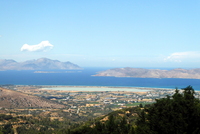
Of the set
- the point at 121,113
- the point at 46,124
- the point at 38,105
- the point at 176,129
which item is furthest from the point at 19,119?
the point at 176,129

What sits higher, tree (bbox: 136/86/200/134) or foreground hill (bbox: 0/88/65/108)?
tree (bbox: 136/86/200/134)

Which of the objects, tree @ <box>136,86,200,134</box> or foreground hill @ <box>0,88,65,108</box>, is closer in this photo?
tree @ <box>136,86,200,134</box>

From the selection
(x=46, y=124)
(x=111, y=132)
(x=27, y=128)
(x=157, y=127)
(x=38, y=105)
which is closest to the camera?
(x=157, y=127)

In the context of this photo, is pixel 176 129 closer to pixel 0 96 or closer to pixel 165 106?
pixel 165 106

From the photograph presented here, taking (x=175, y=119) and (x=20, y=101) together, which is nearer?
(x=175, y=119)

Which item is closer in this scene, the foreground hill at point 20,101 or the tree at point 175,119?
the tree at point 175,119

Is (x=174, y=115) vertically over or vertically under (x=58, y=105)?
over

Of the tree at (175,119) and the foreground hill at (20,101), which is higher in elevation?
the tree at (175,119)

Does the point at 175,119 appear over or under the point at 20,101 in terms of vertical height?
over
